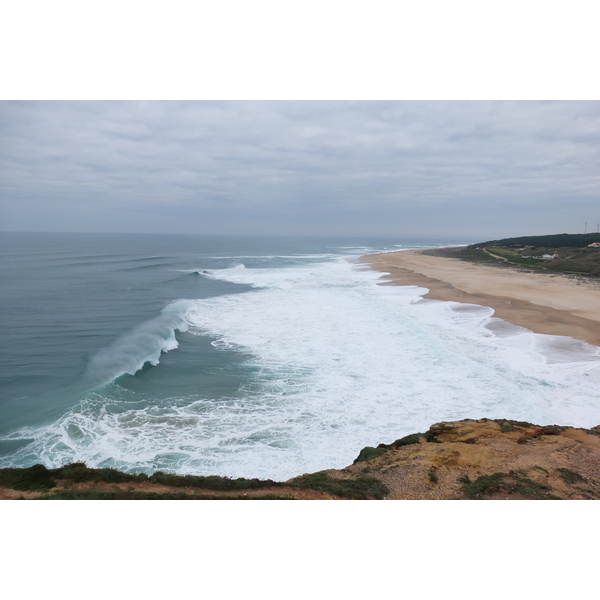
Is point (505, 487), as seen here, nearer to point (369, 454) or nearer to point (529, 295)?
point (369, 454)

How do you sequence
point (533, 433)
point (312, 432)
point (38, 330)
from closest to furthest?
point (533, 433) → point (312, 432) → point (38, 330)

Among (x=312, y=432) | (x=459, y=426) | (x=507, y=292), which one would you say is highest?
(x=507, y=292)

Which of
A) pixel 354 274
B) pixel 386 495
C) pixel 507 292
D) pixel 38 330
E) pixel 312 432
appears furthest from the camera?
pixel 354 274

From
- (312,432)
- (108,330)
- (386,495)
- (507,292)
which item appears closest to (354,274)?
(507,292)

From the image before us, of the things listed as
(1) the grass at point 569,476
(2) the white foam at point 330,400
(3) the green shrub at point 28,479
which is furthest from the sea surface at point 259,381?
(1) the grass at point 569,476

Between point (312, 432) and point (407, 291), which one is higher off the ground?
point (407, 291)

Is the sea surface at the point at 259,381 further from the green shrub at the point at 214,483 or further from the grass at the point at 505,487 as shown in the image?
the grass at the point at 505,487

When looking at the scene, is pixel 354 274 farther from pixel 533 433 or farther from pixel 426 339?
pixel 533 433
